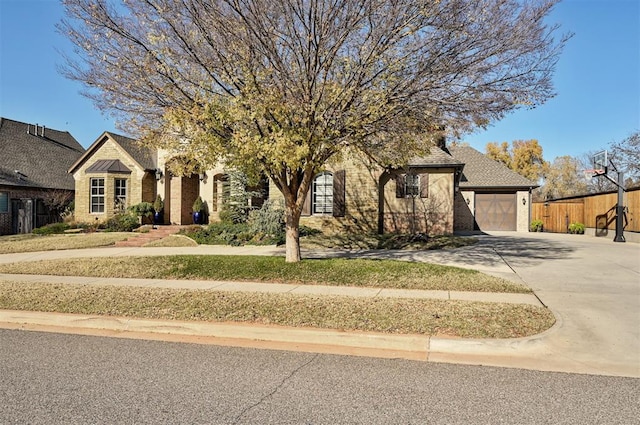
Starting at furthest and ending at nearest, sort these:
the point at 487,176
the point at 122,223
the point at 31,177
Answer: the point at 487,176
the point at 31,177
the point at 122,223

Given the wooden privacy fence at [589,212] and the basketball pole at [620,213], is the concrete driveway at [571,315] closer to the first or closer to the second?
the basketball pole at [620,213]

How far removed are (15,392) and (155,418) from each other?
5.34 ft

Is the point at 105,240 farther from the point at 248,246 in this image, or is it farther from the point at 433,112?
the point at 433,112

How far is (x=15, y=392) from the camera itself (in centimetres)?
434

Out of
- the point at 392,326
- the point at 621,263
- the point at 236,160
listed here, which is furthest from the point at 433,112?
the point at 621,263

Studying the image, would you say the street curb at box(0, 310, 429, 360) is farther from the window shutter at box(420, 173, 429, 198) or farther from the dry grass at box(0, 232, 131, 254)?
the window shutter at box(420, 173, 429, 198)

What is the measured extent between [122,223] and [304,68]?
50.0 ft

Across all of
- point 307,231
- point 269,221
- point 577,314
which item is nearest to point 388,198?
point 307,231

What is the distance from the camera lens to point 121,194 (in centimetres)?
2353

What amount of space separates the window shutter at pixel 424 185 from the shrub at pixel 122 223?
1325 cm

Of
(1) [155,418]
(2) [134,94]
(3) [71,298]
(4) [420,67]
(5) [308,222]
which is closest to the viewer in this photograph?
(1) [155,418]

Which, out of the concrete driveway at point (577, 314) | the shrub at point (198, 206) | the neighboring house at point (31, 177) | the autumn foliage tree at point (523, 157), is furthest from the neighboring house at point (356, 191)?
the autumn foliage tree at point (523, 157)

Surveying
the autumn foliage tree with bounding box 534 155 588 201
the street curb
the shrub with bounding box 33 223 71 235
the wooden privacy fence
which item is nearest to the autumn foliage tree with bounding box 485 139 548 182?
the autumn foliage tree with bounding box 534 155 588 201

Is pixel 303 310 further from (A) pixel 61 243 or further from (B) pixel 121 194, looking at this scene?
(B) pixel 121 194
